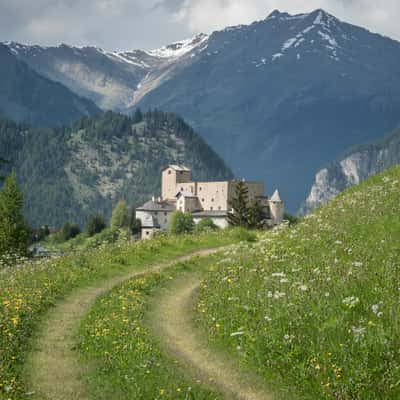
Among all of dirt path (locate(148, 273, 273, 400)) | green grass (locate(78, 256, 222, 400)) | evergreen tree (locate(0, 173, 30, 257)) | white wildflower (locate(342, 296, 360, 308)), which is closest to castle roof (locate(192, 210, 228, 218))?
evergreen tree (locate(0, 173, 30, 257))

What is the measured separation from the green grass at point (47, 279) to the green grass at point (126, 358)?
1.55 m

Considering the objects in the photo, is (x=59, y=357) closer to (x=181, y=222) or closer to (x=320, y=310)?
(x=320, y=310)

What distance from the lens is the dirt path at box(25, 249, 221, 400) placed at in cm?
1305

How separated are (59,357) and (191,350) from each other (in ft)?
10.4

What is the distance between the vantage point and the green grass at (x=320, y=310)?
12609mm

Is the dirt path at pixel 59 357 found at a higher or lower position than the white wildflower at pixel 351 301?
lower

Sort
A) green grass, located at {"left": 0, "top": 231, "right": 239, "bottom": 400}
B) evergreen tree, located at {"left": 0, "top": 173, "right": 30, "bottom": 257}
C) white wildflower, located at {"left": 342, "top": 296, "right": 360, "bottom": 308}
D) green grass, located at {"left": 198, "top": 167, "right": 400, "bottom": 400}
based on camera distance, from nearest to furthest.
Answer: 1. green grass, located at {"left": 198, "top": 167, "right": 400, "bottom": 400}
2. white wildflower, located at {"left": 342, "top": 296, "right": 360, "bottom": 308}
3. green grass, located at {"left": 0, "top": 231, "right": 239, "bottom": 400}
4. evergreen tree, located at {"left": 0, "top": 173, "right": 30, "bottom": 257}

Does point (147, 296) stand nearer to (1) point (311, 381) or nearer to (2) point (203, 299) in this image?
(2) point (203, 299)

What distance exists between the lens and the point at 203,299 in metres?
20.5

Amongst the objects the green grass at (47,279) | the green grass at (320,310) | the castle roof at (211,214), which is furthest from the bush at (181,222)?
the green grass at (320,310)

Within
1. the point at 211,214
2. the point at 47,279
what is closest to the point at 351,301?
the point at 47,279

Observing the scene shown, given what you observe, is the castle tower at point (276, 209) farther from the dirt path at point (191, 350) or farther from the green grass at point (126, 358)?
the green grass at point (126, 358)

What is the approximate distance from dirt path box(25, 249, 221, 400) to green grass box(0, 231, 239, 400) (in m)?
0.29

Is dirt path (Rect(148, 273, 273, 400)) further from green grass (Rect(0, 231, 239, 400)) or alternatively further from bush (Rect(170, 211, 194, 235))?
bush (Rect(170, 211, 194, 235))
